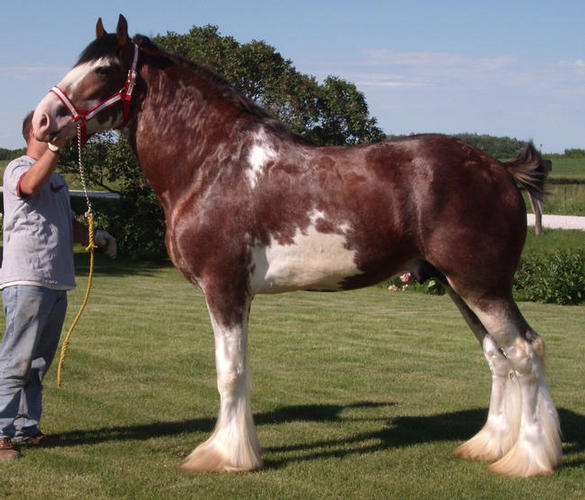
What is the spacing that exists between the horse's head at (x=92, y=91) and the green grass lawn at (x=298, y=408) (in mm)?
2195

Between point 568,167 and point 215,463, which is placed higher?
point 568,167

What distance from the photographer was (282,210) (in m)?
4.44

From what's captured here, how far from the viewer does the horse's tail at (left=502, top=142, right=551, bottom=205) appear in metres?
4.77

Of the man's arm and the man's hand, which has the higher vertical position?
the man's arm

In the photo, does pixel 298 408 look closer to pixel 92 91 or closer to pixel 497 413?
pixel 497 413

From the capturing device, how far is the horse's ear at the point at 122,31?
14.4 ft

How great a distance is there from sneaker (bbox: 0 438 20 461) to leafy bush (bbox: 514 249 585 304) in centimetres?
1275

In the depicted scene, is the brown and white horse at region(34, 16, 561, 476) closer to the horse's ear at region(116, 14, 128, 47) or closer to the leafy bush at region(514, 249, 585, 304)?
the horse's ear at region(116, 14, 128, 47)

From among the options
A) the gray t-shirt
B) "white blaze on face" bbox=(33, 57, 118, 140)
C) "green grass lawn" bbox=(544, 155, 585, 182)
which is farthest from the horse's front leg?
"green grass lawn" bbox=(544, 155, 585, 182)

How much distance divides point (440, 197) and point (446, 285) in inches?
31.4

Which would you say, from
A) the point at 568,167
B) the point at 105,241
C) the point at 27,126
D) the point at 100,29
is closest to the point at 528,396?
the point at 105,241

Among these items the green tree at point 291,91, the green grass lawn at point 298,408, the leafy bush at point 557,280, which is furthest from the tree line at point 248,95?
the green grass lawn at point 298,408

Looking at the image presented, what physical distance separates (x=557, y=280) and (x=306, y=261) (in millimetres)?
12304

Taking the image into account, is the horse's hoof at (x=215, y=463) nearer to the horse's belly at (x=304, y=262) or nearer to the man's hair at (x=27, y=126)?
the horse's belly at (x=304, y=262)
